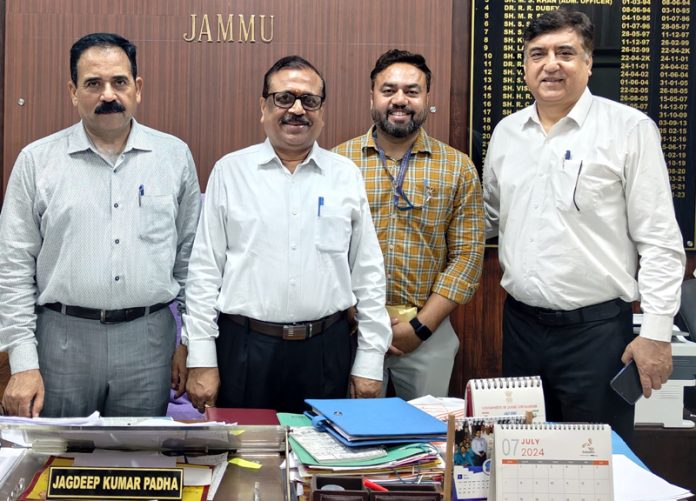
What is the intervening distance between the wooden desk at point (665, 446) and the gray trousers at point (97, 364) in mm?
1765

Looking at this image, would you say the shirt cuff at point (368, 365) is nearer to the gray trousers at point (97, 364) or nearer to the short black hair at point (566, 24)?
the gray trousers at point (97, 364)

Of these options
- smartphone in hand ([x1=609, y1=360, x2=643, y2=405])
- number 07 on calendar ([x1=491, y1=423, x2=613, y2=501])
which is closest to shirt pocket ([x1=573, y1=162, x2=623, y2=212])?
smartphone in hand ([x1=609, y1=360, x2=643, y2=405])

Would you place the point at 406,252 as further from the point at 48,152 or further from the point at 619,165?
the point at 48,152

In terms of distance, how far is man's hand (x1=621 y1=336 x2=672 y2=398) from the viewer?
2.19 m

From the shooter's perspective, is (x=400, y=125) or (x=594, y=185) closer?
(x=594, y=185)

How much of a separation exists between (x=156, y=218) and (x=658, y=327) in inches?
57.2

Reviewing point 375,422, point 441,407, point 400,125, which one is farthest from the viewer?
point 400,125

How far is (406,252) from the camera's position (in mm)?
2555

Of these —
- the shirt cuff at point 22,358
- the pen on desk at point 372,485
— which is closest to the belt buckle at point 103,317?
the shirt cuff at point 22,358

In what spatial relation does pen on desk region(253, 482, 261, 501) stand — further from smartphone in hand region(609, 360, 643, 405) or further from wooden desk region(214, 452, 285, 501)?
smartphone in hand region(609, 360, 643, 405)

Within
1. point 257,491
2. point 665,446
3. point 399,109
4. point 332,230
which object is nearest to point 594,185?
point 399,109

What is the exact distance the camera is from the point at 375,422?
160 centimetres

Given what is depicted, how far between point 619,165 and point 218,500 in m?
1.51

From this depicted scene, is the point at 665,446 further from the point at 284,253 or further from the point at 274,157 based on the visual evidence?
the point at 274,157
